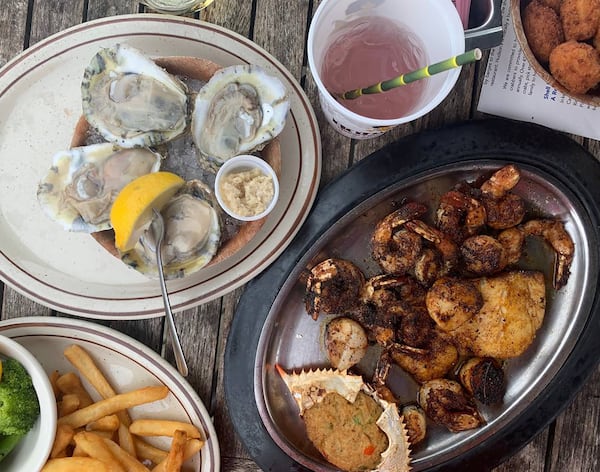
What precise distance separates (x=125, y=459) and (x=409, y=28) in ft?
3.30

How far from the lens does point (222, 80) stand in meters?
1.22

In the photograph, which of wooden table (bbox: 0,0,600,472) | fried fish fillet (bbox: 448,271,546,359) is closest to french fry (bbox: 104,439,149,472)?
wooden table (bbox: 0,0,600,472)

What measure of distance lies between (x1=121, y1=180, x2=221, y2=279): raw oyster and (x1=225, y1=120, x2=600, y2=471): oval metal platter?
16 centimetres

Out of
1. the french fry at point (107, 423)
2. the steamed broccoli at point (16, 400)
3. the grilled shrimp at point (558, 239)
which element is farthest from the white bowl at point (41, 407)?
the grilled shrimp at point (558, 239)

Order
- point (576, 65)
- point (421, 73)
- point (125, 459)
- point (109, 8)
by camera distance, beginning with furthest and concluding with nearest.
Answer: point (109, 8)
point (125, 459)
point (576, 65)
point (421, 73)

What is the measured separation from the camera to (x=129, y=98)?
1.24m

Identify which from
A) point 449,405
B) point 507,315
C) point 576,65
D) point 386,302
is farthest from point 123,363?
point 576,65

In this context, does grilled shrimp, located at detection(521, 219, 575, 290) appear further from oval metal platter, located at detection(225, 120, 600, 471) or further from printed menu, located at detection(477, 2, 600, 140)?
printed menu, located at detection(477, 2, 600, 140)

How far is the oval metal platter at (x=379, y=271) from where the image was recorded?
4.39ft

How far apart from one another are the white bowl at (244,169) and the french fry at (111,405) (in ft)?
1.39

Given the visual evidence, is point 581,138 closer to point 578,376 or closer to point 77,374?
point 578,376

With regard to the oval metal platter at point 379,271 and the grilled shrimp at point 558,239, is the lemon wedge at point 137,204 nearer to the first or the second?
the oval metal platter at point 379,271

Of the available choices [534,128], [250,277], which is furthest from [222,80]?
[534,128]

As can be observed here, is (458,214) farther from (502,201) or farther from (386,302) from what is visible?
(386,302)
